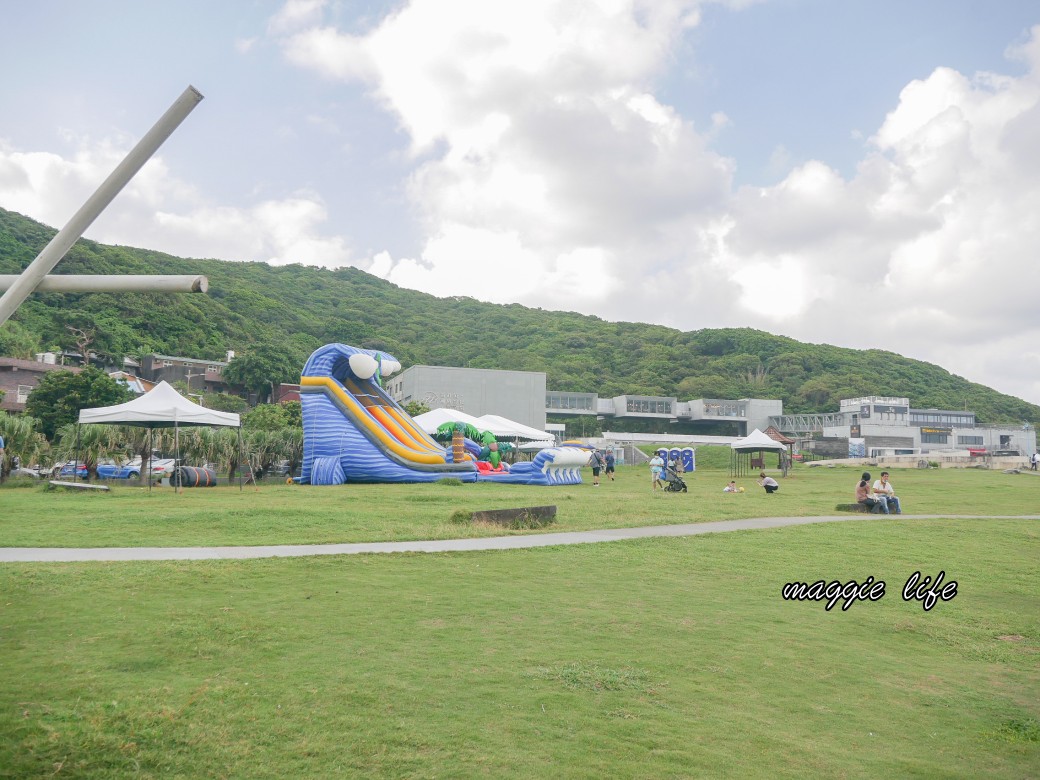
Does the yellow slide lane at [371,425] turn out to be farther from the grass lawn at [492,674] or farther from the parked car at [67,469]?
the grass lawn at [492,674]

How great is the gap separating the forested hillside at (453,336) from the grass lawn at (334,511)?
180 ft

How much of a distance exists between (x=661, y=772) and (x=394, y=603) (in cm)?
399

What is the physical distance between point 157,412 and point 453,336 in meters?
82.3

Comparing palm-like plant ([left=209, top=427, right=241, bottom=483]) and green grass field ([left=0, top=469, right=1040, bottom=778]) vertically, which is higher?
palm-like plant ([left=209, top=427, right=241, bottom=483])

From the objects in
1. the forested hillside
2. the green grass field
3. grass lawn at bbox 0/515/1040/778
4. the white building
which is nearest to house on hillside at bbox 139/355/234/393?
the forested hillside

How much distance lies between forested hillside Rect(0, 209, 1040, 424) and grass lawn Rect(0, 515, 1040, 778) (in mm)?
66141

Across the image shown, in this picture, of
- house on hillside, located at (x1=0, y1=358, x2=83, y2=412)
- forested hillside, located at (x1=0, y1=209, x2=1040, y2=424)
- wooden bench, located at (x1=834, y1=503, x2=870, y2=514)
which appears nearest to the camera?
wooden bench, located at (x1=834, y1=503, x2=870, y2=514)

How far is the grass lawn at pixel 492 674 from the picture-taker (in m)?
4.55

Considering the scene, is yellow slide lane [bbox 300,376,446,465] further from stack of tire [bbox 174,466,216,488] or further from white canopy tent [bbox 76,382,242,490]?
white canopy tent [bbox 76,382,242,490]

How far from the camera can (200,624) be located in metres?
6.74

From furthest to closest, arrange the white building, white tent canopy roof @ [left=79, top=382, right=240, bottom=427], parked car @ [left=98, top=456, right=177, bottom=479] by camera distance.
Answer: the white building, parked car @ [left=98, top=456, right=177, bottom=479], white tent canopy roof @ [left=79, top=382, right=240, bottom=427]

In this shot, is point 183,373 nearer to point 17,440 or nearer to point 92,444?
point 92,444

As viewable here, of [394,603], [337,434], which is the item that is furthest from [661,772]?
[337,434]

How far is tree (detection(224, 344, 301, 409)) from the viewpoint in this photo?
222 ft
